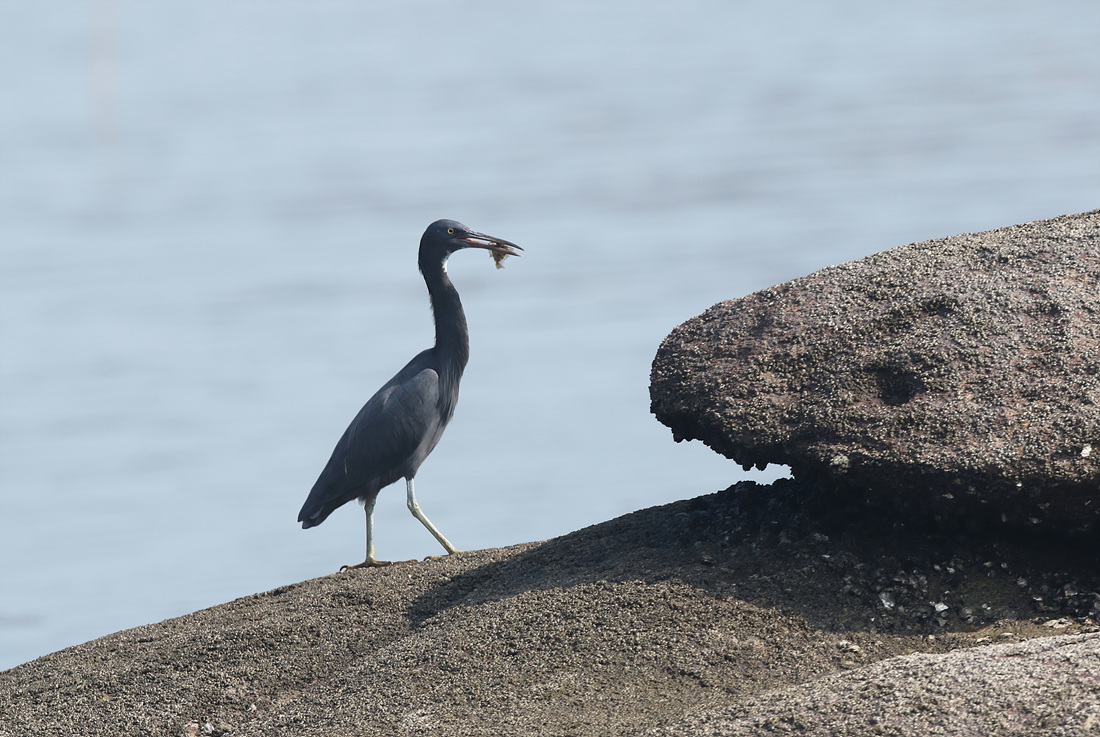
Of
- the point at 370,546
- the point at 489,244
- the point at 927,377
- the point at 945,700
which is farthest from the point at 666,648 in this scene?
the point at 489,244

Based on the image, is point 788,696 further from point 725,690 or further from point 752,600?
point 752,600

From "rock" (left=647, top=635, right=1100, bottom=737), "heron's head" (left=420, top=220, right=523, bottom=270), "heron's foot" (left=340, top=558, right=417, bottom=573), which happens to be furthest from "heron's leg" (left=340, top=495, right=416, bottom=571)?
"rock" (left=647, top=635, right=1100, bottom=737)

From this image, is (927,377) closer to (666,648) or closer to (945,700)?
(666,648)

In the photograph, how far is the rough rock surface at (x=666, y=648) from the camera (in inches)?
170

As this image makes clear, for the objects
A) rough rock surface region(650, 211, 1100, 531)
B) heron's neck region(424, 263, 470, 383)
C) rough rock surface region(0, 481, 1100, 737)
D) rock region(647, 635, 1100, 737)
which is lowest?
rock region(647, 635, 1100, 737)

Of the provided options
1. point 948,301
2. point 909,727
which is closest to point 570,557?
point 948,301

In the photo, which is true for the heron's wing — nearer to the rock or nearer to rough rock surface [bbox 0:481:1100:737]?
rough rock surface [bbox 0:481:1100:737]

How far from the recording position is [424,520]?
316 inches

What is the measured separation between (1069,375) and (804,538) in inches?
50.1

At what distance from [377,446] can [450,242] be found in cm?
151

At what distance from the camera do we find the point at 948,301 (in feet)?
18.8

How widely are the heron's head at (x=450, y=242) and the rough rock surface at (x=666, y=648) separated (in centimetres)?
277

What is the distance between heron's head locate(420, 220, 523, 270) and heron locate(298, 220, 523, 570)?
0.18 meters

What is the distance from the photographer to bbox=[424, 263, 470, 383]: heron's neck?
339 inches
